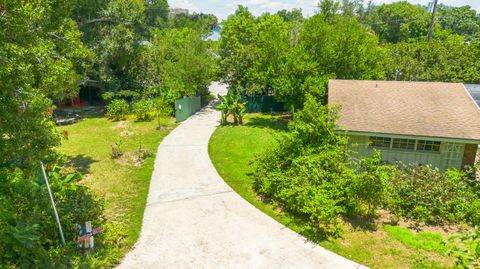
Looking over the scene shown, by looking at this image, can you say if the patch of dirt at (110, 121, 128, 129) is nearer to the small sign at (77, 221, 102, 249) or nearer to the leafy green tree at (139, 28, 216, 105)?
the leafy green tree at (139, 28, 216, 105)

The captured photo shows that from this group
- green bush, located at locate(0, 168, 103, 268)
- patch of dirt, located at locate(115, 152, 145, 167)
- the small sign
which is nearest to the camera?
green bush, located at locate(0, 168, 103, 268)

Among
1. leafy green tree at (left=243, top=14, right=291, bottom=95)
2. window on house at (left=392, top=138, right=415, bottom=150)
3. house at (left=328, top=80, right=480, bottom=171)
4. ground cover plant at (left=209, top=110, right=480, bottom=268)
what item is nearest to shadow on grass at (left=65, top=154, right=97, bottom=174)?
ground cover plant at (left=209, top=110, right=480, bottom=268)

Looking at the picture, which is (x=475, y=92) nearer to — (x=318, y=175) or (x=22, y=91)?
(x=318, y=175)

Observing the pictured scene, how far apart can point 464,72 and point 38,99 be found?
31162 millimetres

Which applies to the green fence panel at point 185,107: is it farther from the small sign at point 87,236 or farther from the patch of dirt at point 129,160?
the small sign at point 87,236

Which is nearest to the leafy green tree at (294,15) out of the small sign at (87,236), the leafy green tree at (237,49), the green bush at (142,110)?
the leafy green tree at (237,49)

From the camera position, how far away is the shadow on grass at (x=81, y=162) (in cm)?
1493

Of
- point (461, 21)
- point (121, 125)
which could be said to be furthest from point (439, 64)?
point (461, 21)

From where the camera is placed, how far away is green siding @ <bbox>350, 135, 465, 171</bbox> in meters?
13.4

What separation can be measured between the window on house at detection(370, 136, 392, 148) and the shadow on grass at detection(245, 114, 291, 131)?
843 centimetres

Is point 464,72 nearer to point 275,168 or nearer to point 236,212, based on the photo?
point 275,168

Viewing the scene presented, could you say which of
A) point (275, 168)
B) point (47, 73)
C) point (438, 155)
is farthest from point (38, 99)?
point (438, 155)

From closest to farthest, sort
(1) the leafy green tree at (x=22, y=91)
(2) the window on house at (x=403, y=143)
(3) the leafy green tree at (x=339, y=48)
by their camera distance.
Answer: (1) the leafy green tree at (x=22, y=91) < (2) the window on house at (x=403, y=143) < (3) the leafy green tree at (x=339, y=48)

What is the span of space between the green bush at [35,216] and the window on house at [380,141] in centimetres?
1079
